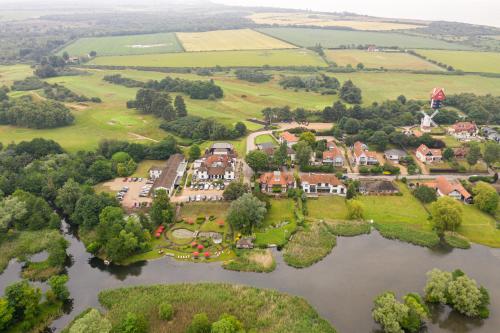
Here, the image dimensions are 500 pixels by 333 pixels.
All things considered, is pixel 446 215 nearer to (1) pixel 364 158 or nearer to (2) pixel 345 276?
(2) pixel 345 276

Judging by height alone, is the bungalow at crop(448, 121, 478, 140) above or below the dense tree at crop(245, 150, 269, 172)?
above

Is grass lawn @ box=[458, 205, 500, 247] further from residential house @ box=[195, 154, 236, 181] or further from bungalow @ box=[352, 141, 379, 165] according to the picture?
residential house @ box=[195, 154, 236, 181]

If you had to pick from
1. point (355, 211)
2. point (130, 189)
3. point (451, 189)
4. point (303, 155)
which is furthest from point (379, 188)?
point (130, 189)

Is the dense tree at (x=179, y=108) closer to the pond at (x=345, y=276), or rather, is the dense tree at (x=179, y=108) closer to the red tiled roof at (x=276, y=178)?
the red tiled roof at (x=276, y=178)

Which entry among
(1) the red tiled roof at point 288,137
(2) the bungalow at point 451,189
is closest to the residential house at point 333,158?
(1) the red tiled roof at point 288,137

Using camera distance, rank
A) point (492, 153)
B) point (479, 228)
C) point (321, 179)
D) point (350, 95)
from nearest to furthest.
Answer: point (479, 228) < point (321, 179) < point (492, 153) < point (350, 95)

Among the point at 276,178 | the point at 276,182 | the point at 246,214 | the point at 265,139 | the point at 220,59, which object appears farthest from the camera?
the point at 220,59

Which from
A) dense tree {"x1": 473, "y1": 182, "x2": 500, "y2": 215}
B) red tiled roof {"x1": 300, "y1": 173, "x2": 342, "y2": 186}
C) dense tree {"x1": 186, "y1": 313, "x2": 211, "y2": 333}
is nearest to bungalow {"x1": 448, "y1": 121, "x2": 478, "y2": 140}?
dense tree {"x1": 473, "y1": 182, "x2": 500, "y2": 215}

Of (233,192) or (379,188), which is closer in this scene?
(233,192)
